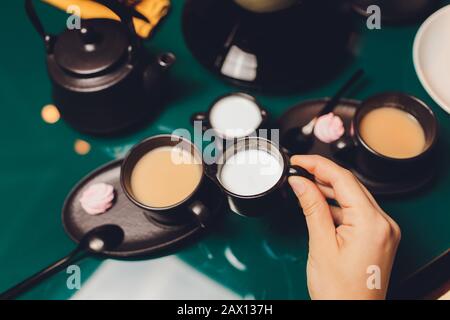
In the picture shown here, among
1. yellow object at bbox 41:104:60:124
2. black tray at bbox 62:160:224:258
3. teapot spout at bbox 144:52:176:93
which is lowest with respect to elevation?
black tray at bbox 62:160:224:258

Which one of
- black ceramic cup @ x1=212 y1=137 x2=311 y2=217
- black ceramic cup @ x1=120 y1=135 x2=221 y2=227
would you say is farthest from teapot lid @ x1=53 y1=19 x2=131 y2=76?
black ceramic cup @ x1=212 y1=137 x2=311 y2=217

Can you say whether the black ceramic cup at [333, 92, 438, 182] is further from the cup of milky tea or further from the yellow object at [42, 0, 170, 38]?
the yellow object at [42, 0, 170, 38]

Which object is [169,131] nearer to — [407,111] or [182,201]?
[182,201]

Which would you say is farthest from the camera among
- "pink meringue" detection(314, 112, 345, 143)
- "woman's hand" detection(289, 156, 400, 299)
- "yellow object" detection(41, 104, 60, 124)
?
"yellow object" detection(41, 104, 60, 124)

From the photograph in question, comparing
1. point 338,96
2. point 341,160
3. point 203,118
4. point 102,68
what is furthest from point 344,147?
point 102,68

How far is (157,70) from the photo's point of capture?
91 centimetres

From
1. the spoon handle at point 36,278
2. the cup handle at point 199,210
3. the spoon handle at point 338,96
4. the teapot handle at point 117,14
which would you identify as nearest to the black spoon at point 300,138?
the spoon handle at point 338,96

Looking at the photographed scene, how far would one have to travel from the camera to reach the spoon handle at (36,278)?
815mm

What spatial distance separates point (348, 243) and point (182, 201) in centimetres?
29

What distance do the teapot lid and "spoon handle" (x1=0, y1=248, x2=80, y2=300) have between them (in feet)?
1.22

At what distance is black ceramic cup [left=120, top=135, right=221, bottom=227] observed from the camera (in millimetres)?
752

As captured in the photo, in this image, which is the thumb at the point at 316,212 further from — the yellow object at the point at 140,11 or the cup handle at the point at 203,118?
the yellow object at the point at 140,11
